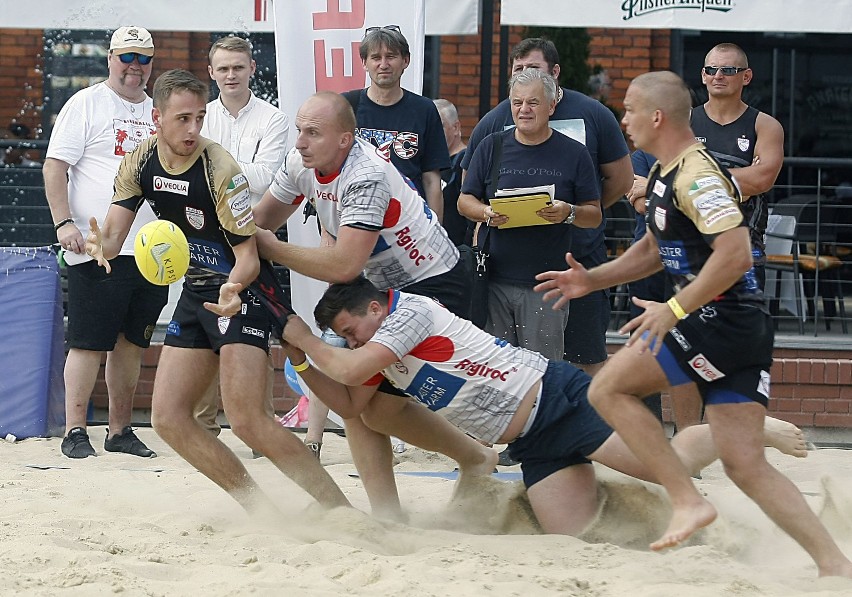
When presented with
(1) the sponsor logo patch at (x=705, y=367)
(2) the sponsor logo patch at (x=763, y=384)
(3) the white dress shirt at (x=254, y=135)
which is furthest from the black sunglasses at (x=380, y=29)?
(2) the sponsor logo patch at (x=763, y=384)

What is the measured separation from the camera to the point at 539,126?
602 cm

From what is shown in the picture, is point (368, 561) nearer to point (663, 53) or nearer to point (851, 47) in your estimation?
point (663, 53)

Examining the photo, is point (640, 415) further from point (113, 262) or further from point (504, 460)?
point (113, 262)

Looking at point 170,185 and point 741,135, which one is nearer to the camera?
point 170,185

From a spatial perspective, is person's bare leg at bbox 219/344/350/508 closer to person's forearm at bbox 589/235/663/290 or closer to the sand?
the sand

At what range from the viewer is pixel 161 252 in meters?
4.62

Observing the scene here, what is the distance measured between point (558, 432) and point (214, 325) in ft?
4.92

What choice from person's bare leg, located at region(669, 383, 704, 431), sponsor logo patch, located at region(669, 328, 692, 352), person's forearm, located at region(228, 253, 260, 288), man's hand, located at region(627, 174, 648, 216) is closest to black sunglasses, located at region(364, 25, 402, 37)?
man's hand, located at region(627, 174, 648, 216)

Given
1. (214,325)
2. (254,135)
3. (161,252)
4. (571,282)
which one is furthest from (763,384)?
(254,135)

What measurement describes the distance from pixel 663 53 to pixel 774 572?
7.04 meters

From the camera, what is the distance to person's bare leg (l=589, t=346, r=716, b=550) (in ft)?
13.8

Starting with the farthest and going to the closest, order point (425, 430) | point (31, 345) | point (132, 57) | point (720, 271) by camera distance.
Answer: point (31, 345), point (132, 57), point (425, 430), point (720, 271)

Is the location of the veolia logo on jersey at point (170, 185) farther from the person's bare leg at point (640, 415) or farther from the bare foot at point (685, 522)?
the bare foot at point (685, 522)

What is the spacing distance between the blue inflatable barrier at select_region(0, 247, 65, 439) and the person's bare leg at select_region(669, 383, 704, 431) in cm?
383
